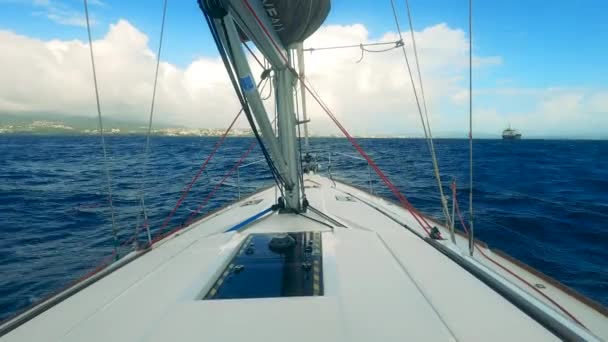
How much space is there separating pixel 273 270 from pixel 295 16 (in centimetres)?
252

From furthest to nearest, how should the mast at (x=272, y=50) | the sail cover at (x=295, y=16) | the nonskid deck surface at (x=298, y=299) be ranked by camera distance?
the sail cover at (x=295, y=16), the mast at (x=272, y=50), the nonskid deck surface at (x=298, y=299)

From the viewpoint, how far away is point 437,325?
61.6 inches

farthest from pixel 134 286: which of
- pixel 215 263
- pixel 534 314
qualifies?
pixel 534 314

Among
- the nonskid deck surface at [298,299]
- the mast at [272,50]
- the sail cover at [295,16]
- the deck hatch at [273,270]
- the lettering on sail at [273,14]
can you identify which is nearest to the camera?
the nonskid deck surface at [298,299]

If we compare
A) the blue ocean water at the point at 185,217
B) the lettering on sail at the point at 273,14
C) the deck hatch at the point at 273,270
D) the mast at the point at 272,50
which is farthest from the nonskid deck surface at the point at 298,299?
the lettering on sail at the point at 273,14

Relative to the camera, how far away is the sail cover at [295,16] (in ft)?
9.35

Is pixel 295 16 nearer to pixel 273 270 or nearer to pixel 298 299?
pixel 273 270

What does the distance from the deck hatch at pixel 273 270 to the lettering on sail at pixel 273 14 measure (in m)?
2.14

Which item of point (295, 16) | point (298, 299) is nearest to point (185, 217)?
point (295, 16)

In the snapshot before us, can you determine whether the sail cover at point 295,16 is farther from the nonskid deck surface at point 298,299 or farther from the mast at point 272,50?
the nonskid deck surface at point 298,299

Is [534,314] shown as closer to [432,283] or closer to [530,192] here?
[432,283]

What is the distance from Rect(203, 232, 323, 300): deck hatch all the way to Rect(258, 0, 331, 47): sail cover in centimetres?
216

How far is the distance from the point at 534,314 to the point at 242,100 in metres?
2.56

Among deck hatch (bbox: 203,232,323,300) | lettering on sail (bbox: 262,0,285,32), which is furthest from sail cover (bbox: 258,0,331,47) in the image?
deck hatch (bbox: 203,232,323,300)
